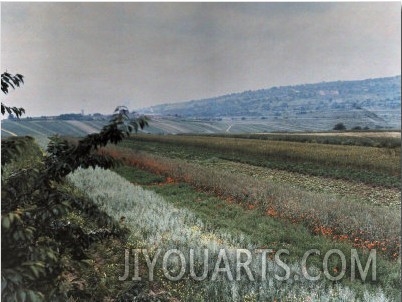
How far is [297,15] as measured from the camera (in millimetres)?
4117

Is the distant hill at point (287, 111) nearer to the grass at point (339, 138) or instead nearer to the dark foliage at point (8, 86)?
the grass at point (339, 138)

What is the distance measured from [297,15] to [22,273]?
3176 millimetres

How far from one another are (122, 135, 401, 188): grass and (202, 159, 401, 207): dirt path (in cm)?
5

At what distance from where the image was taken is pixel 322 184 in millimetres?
4254

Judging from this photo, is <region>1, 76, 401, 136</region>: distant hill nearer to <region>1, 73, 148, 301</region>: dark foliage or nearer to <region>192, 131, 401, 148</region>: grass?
<region>192, 131, 401, 148</region>: grass

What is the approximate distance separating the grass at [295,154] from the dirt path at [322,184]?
0.05 meters

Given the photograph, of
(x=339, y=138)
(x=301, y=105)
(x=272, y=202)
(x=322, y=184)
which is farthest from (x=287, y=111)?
(x=272, y=202)

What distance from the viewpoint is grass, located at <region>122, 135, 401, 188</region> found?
13.6 ft

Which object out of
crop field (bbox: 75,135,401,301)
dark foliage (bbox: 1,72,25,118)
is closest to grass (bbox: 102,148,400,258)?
crop field (bbox: 75,135,401,301)

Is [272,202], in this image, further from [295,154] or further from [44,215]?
[44,215]

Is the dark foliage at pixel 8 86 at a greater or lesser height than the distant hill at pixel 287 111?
greater

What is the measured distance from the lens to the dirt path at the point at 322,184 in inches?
162

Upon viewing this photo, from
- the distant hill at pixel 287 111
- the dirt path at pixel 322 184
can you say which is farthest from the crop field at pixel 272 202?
the distant hill at pixel 287 111

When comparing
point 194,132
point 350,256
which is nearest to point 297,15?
point 194,132
